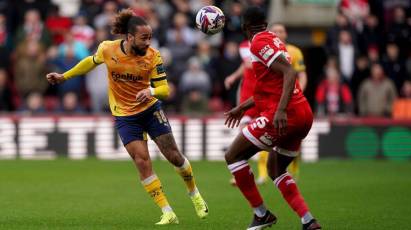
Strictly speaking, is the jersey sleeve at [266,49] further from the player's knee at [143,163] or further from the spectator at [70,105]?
the spectator at [70,105]

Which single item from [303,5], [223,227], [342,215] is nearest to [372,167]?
[303,5]

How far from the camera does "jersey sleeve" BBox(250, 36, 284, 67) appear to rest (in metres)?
10.7

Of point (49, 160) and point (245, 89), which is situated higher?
point (245, 89)

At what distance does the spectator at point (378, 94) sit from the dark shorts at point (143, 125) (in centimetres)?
1264

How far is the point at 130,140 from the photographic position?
12250 millimetres

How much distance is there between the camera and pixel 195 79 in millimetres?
24141

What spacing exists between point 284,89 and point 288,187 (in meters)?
1.15

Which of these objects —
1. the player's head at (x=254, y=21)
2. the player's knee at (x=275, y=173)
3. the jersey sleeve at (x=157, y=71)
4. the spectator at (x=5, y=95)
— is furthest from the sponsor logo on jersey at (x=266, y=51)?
the spectator at (x=5, y=95)

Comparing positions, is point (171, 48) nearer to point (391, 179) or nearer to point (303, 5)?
point (303, 5)

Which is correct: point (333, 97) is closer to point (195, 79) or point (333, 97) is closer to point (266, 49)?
point (195, 79)

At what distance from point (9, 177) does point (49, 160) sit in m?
4.14

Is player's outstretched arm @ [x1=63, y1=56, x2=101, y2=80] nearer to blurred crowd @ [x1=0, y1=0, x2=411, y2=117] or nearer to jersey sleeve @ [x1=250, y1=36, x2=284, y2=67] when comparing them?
jersey sleeve @ [x1=250, y1=36, x2=284, y2=67]

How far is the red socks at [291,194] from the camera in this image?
10875 millimetres

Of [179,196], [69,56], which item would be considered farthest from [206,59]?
[179,196]
